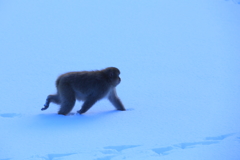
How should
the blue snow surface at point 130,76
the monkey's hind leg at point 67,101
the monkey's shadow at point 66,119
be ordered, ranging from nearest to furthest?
the blue snow surface at point 130,76 < the monkey's shadow at point 66,119 < the monkey's hind leg at point 67,101

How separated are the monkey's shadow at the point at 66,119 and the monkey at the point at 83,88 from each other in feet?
0.67

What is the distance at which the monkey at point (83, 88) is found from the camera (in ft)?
19.3

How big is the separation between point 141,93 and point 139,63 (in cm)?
301

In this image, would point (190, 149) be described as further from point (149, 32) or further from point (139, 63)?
point (149, 32)

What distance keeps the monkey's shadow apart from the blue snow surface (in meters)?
0.02

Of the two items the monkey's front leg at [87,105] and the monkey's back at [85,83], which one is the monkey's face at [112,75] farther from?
the monkey's front leg at [87,105]

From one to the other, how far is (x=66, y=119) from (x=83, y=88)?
33.8 inches

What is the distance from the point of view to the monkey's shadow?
201 inches

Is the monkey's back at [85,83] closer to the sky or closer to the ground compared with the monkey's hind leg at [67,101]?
closer to the sky

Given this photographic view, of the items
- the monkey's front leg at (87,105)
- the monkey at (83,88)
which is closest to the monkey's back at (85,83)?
the monkey at (83,88)

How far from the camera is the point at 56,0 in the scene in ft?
54.2

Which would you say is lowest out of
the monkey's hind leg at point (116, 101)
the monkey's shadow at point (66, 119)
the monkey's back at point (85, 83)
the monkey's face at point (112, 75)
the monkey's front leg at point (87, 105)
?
the monkey's shadow at point (66, 119)

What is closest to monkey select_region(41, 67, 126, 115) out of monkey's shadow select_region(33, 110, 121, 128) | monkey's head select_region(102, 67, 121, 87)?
monkey's head select_region(102, 67, 121, 87)

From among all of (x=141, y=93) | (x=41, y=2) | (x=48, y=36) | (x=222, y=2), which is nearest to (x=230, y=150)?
(x=141, y=93)
